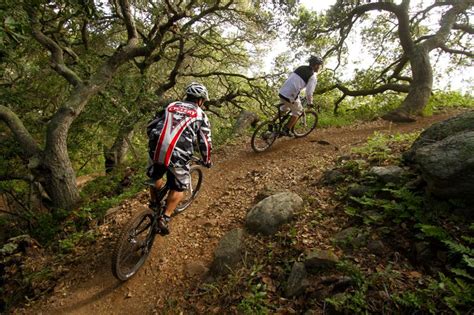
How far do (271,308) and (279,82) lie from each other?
11.7 metres

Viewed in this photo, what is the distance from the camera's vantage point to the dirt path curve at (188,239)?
14.1 feet

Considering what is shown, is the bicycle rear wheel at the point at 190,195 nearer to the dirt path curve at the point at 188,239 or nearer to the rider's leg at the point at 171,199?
the dirt path curve at the point at 188,239

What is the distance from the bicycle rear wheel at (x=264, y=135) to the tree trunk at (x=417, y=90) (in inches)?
192

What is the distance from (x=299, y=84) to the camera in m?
7.63

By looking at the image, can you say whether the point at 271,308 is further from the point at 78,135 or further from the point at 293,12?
the point at 293,12

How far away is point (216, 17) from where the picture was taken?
513 inches

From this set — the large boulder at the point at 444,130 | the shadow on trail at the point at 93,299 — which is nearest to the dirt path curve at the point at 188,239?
the shadow on trail at the point at 93,299

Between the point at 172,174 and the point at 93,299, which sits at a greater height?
the point at 172,174

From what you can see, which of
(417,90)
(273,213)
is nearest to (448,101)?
(417,90)

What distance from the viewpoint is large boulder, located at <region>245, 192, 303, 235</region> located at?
15.6 ft

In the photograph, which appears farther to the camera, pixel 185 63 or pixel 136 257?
pixel 185 63

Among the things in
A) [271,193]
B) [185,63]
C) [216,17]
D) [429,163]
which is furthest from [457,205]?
[185,63]

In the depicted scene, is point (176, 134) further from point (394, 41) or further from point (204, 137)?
point (394, 41)

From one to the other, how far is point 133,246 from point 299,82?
5766 millimetres
